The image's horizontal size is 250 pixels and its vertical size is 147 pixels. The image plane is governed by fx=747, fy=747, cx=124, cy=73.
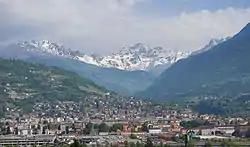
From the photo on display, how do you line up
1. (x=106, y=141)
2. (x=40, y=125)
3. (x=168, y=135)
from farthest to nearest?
(x=40, y=125) < (x=168, y=135) < (x=106, y=141)

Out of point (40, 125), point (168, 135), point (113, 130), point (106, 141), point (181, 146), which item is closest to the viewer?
point (181, 146)

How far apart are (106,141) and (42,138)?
66.3 feet

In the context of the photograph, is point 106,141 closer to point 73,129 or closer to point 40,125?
point 73,129

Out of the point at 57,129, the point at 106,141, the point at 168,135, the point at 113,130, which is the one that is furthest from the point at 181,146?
the point at 57,129

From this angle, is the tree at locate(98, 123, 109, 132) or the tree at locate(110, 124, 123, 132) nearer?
the tree at locate(98, 123, 109, 132)

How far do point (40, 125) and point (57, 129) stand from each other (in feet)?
38.8

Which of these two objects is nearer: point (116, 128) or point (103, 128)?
point (103, 128)

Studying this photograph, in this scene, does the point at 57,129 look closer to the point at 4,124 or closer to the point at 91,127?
the point at 91,127

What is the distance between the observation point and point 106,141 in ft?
400

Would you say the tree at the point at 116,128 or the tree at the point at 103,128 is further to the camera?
the tree at the point at 116,128

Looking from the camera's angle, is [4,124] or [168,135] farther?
[4,124]

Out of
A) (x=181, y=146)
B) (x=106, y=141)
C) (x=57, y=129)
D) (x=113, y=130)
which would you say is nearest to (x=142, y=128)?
(x=113, y=130)

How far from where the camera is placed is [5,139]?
13725 centimetres

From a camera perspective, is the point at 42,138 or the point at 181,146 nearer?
the point at 181,146
